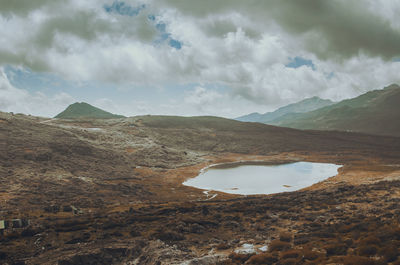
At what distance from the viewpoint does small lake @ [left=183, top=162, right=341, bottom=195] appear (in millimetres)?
60791

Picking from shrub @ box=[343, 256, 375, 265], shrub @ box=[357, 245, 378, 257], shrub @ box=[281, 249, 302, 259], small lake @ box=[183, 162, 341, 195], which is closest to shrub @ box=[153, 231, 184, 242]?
shrub @ box=[281, 249, 302, 259]

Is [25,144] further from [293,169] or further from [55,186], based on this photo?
[293,169]

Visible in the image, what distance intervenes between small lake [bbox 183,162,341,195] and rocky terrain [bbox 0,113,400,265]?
6.32 metres

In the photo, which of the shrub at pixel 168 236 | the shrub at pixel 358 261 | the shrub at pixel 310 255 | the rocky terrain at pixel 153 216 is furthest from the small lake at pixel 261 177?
the shrub at pixel 358 261

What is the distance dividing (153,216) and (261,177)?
158 feet

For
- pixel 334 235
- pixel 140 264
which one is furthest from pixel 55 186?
pixel 334 235

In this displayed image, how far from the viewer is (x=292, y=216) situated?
103 ft

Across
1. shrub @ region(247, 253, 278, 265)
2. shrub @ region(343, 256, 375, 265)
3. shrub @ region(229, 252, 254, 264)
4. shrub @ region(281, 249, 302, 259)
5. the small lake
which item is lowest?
the small lake

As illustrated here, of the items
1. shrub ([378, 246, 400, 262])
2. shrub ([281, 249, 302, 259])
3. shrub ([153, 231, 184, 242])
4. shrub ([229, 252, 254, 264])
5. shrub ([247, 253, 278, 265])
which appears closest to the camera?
shrub ([378, 246, 400, 262])

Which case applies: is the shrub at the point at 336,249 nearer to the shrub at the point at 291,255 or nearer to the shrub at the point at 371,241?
the shrub at the point at 371,241

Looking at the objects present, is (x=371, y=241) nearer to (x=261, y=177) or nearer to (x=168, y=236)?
(x=168, y=236)

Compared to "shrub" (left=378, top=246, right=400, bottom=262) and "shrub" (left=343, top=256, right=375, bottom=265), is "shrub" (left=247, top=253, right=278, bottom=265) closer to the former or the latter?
"shrub" (left=343, top=256, right=375, bottom=265)

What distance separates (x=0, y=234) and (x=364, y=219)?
36099 millimetres

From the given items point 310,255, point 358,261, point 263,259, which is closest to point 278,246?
point 263,259
